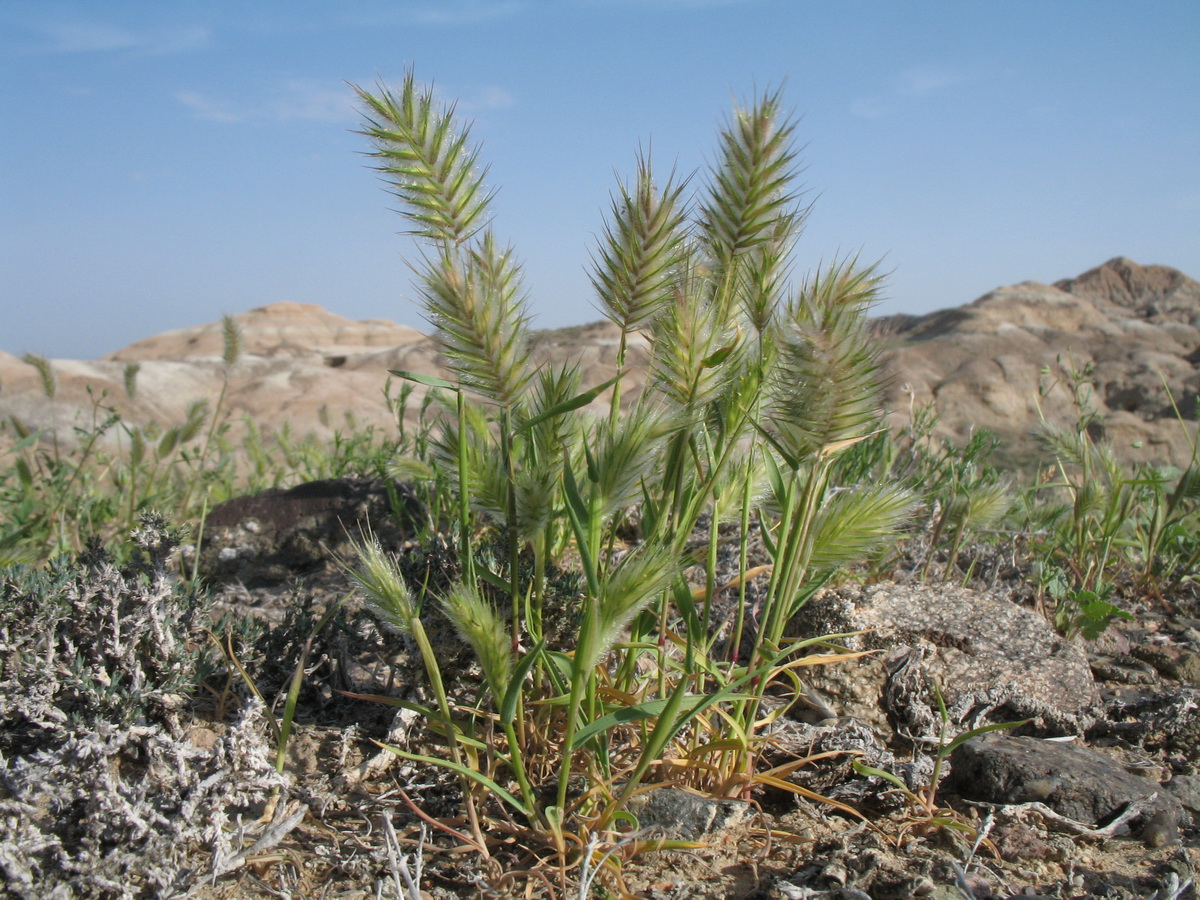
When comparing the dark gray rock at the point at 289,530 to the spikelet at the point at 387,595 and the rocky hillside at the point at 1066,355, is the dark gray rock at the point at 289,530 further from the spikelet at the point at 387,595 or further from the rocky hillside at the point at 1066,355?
the rocky hillside at the point at 1066,355

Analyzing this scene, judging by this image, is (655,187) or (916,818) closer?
(655,187)

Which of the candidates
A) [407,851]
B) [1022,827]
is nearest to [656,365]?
[407,851]

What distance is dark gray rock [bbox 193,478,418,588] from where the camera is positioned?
2.89m

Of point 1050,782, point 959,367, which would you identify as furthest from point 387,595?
point 959,367

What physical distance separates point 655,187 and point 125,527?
257 cm

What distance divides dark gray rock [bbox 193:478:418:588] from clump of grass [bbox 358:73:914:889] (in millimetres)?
1408

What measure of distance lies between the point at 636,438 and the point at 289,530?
6.73 ft

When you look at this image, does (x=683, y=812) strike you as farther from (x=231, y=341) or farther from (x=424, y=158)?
(x=231, y=341)

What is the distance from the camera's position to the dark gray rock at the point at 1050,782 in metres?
1.73

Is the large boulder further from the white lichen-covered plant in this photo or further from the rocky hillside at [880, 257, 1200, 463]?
the rocky hillside at [880, 257, 1200, 463]

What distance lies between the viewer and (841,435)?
1369 millimetres

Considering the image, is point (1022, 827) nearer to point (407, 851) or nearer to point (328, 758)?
point (407, 851)

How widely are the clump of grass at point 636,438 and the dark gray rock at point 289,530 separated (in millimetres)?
1408

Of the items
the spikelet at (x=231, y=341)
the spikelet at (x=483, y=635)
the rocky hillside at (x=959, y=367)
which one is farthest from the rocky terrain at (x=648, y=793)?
the rocky hillside at (x=959, y=367)
